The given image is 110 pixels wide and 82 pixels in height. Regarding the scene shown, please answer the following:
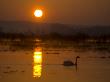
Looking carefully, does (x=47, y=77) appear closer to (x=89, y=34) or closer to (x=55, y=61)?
(x=55, y=61)

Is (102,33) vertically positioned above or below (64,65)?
above

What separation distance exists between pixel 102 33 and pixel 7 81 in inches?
2140

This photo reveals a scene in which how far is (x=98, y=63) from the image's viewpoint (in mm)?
25859

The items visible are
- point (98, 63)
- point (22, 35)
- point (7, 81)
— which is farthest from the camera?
point (22, 35)

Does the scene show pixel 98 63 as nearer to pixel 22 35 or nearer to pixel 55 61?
pixel 55 61

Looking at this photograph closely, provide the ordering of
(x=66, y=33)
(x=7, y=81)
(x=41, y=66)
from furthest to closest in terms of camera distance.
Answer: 1. (x=66, y=33)
2. (x=41, y=66)
3. (x=7, y=81)

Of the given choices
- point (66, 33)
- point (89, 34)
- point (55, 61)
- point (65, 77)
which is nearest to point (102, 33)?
point (89, 34)

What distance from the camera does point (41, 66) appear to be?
23.9m

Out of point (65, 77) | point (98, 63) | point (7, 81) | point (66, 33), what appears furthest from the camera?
point (66, 33)

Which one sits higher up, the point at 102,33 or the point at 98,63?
the point at 102,33

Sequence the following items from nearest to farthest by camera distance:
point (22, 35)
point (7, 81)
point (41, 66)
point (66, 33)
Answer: point (7, 81) → point (41, 66) → point (22, 35) → point (66, 33)

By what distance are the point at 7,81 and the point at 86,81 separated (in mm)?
3332

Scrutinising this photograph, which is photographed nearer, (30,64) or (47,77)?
(47,77)

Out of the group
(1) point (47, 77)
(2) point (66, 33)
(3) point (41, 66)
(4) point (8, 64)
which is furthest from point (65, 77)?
(2) point (66, 33)
